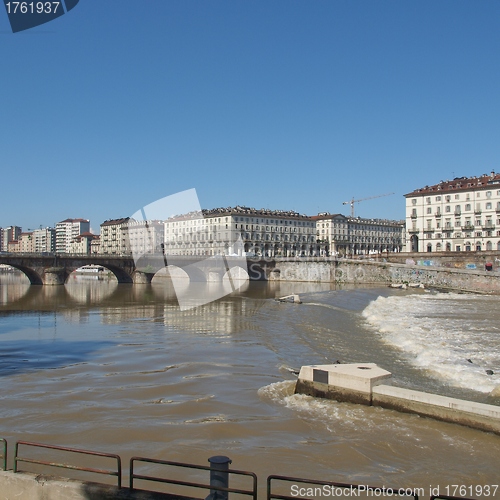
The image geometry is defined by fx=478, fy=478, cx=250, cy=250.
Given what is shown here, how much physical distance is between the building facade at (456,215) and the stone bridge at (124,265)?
38.5 m

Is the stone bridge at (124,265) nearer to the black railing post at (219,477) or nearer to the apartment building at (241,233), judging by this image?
the apartment building at (241,233)

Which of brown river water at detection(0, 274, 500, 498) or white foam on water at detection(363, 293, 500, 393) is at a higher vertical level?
white foam on water at detection(363, 293, 500, 393)

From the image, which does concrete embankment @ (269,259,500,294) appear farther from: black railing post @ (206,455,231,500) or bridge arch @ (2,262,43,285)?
black railing post @ (206,455,231,500)

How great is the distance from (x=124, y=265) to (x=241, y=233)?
55.2 meters

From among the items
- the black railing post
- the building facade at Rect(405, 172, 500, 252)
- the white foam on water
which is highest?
the building facade at Rect(405, 172, 500, 252)

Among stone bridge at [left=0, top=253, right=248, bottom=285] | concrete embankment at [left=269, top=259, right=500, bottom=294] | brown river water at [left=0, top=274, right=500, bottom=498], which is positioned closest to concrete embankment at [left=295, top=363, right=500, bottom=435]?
brown river water at [left=0, top=274, right=500, bottom=498]

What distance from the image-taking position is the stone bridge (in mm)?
84375

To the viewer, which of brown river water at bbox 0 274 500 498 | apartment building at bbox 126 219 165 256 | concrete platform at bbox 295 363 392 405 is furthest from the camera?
apartment building at bbox 126 219 165 256

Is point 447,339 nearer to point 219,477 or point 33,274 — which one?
point 219,477

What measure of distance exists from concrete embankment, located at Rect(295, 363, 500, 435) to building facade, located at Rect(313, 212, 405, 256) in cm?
14739

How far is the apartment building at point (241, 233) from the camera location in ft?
476

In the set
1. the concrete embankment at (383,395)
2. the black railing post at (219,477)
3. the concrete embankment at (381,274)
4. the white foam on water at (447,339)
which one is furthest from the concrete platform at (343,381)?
the concrete embankment at (381,274)

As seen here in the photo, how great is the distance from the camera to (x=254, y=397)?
13.1m

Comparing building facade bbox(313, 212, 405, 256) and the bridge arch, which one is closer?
the bridge arch
